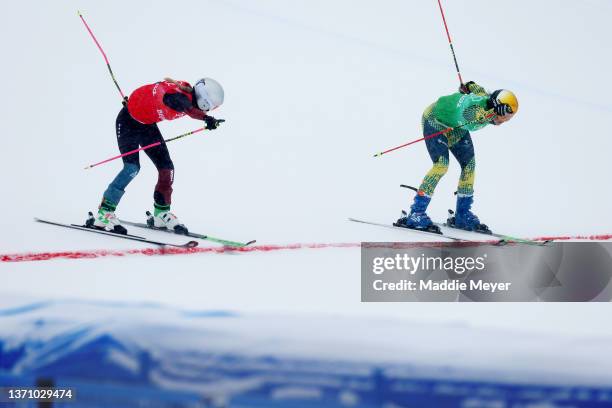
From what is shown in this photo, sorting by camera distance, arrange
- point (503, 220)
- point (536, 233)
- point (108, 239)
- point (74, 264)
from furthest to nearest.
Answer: point (503, 220), point (536, 233), point (108, 239), point (74, 264)

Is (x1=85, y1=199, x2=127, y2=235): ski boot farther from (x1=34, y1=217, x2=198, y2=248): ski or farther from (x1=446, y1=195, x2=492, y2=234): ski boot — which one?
(x1=446, y1=195, x2=492, y2=234): ski boot

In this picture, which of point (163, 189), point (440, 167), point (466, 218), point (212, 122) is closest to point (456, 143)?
point (440, 167)

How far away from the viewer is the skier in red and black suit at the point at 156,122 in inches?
221

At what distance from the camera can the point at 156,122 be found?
591 centimetres

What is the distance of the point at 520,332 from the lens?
3.95 m

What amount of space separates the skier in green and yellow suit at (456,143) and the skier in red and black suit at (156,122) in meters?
1.99

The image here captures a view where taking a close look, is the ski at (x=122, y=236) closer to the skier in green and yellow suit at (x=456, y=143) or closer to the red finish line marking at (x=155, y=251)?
the red finish line marking at (x=155, y=251)

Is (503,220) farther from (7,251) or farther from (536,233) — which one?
(7,251)

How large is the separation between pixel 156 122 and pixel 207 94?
55cm

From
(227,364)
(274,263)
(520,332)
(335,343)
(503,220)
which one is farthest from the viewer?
(503,220)

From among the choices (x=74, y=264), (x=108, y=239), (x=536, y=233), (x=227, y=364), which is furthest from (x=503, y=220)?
(x=227, y=364)

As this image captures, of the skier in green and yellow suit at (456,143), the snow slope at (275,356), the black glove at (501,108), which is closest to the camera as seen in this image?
the snow slope at (275,356)

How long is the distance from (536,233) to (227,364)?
436 centimetres

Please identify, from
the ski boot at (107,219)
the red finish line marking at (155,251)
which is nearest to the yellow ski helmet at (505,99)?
the red finish line marking at (155,251)
